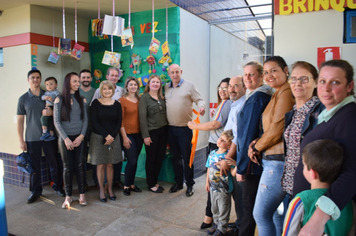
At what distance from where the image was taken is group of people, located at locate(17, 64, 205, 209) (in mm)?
3516

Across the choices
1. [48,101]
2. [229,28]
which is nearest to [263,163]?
[48,101]

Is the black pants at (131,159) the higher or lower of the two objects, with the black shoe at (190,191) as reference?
higher

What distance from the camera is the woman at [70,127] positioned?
343cm

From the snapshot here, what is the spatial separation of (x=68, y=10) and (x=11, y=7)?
2.53 feet

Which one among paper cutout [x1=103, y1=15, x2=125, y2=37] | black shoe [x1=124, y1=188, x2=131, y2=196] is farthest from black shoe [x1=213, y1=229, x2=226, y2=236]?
paper cutout [x1=103, y1=15, x2=125, y2=37]

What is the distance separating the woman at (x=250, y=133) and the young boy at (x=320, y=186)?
69 centimetres

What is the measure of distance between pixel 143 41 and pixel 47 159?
2278mm

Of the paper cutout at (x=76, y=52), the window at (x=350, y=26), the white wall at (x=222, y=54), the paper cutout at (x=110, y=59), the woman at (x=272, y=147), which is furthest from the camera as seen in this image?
the white wall at (x=222, y=54)

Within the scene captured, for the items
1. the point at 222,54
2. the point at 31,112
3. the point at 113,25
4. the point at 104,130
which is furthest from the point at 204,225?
the point at 222,54

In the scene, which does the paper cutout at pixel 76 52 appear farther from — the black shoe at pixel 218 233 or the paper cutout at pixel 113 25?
the black shoe at pixel 218 233

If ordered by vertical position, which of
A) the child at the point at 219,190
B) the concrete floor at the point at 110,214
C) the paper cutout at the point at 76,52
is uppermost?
the paper cutout at the point at 76,52

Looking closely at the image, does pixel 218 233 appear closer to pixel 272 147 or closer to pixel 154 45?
pixel 272 147

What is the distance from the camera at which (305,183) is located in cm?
144

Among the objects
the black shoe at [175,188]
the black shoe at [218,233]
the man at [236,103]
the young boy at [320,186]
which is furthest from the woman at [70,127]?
the young boy at [320,186]
